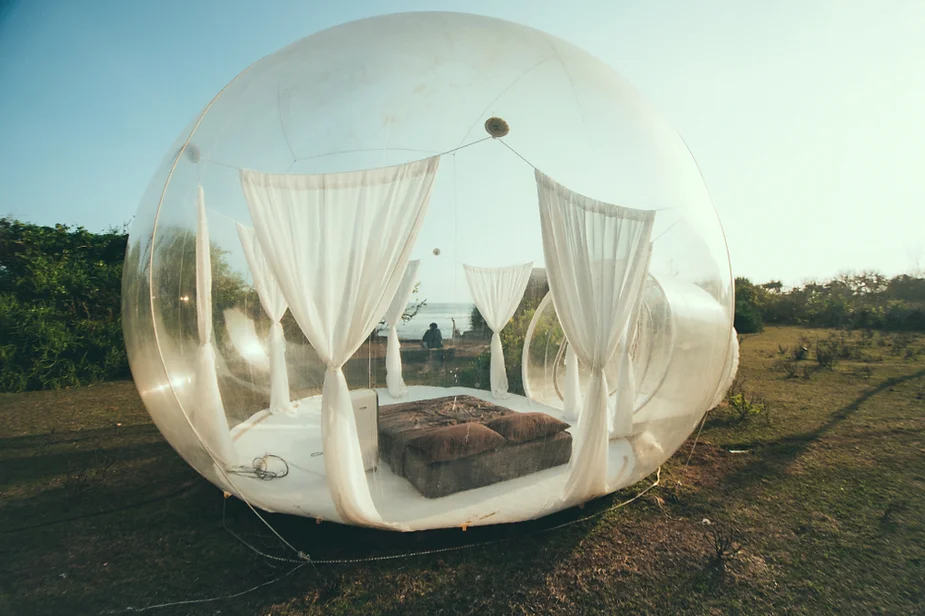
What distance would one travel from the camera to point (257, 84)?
151 inches

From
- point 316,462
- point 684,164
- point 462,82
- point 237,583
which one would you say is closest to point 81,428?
point 316,462

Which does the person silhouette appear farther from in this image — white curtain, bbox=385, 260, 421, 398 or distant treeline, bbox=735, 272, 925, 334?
distant treeline, bbox=735, 272, 925, 334

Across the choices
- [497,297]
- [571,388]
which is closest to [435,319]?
[497,297]

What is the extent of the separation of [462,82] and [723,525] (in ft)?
14.4

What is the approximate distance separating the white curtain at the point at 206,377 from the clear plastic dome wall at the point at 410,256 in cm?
2

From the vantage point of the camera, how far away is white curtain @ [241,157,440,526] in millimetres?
3123

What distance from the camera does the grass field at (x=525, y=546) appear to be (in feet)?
9.26

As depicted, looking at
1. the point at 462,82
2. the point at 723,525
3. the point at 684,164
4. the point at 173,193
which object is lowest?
the point at 723,525

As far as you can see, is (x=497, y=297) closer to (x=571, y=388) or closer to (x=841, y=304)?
(x=571, y=388)

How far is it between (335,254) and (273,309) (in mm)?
2230

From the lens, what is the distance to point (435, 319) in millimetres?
5051

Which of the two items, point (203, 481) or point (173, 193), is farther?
point (203, 481)

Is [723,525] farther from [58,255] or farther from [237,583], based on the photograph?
[58,255]

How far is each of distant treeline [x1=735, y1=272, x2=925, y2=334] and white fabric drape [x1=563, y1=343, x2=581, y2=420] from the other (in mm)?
14622
